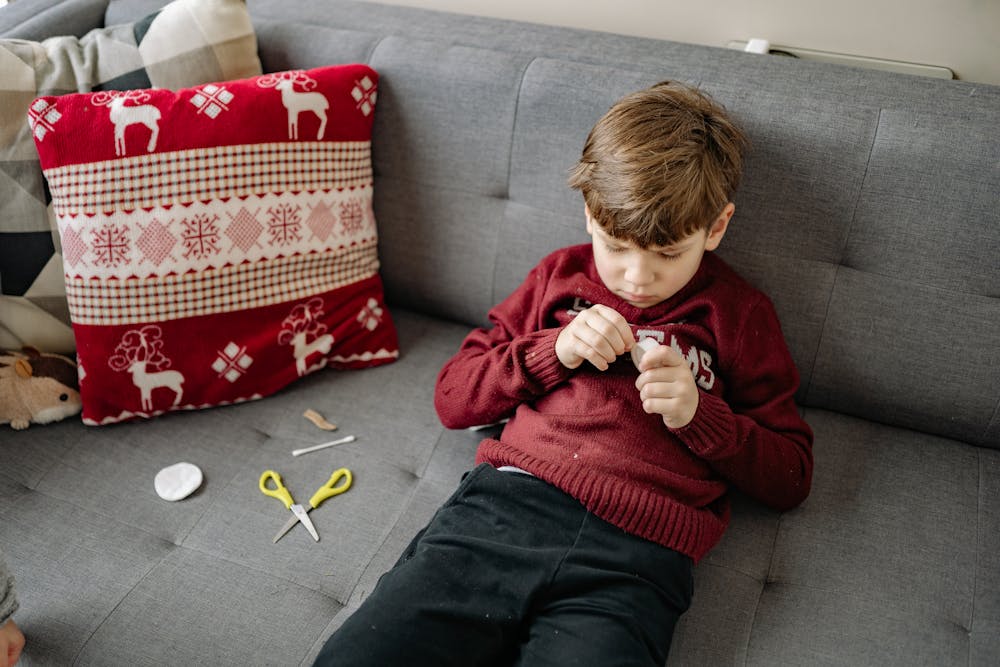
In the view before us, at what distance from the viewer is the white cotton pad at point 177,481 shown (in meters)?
1.26

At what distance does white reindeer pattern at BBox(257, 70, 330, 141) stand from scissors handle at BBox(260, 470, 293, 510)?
1.86ft

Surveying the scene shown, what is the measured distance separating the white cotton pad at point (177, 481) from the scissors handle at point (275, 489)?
0.34 ft

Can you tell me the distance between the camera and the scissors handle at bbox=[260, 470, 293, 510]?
48.9 inches

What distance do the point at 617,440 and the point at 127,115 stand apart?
93cm

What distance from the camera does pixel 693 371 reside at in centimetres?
115

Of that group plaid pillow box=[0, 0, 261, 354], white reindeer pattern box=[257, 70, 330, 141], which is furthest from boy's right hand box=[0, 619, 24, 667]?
white reindeer pattern box=[257, 70, 330, 141]

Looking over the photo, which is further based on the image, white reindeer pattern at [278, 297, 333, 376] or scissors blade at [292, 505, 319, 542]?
white reindeer pattern at [278, 297, 333, 376]

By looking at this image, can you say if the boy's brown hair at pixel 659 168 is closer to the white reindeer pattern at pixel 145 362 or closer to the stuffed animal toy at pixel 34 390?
the white reindeer pattern at pixel 145 362

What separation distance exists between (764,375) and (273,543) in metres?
0.77

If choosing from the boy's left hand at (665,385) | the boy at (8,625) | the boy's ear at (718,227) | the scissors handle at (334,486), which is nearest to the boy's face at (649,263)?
the boy's ear at (718,227)

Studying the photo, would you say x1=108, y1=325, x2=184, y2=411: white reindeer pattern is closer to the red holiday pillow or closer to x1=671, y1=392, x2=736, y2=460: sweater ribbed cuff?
the red holiday pillow

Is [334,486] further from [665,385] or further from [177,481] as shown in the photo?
[665,385]

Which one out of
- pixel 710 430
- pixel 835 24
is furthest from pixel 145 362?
pixel 835 24

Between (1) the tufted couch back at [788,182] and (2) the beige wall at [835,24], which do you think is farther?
(2) the beige wall at [835,24]
